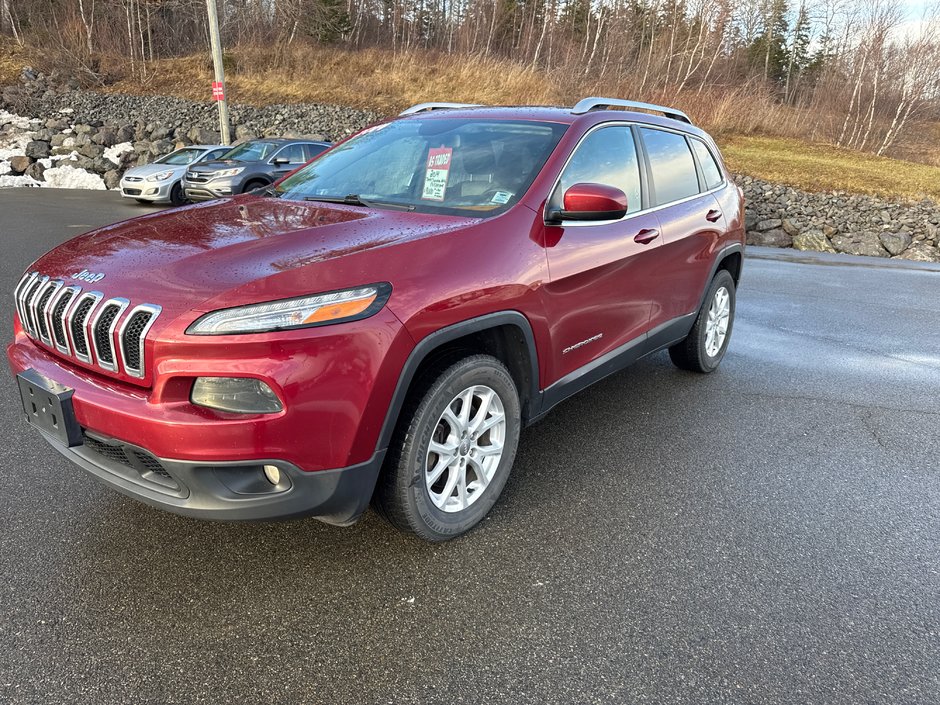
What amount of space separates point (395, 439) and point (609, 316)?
5.04 feet

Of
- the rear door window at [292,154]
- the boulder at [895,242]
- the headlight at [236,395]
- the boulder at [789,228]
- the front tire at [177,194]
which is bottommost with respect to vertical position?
the boulder at [895,242]

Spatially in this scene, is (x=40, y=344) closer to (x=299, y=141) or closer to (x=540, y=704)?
(x=540, y=704)

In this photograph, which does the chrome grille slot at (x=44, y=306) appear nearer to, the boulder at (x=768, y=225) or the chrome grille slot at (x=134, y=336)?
the chrome grille slot at (x=134, y=336)

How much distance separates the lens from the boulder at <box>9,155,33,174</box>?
64.7ft

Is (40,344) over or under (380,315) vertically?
under

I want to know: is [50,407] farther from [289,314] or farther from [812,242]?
[812,242]

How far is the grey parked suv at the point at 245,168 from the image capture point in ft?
45.3

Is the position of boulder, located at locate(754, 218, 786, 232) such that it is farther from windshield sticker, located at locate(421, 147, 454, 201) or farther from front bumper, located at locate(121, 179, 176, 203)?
windshield sticker, located at locate(421, 147, 454, 201)

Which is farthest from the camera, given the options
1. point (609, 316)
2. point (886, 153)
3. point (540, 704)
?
point (886, 153)

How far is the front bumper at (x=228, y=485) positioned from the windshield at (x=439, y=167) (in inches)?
54.4

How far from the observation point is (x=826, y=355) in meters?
5.89

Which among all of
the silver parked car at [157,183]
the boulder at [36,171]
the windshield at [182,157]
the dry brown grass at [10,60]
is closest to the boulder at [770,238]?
the silver parked car at [157,183]

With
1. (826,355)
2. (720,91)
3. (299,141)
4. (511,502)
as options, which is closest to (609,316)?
(511,502)

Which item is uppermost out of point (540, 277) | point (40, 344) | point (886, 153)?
point (540, 277)
